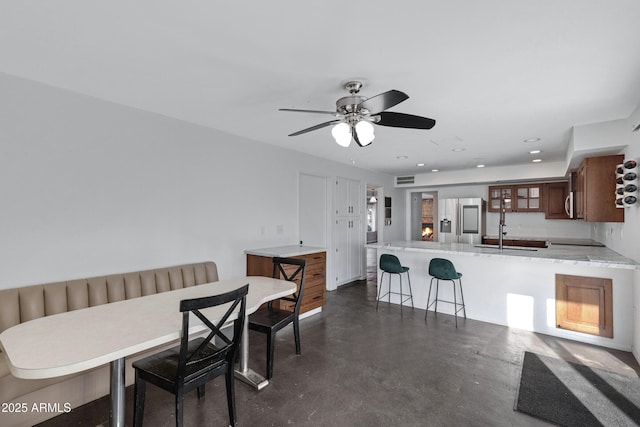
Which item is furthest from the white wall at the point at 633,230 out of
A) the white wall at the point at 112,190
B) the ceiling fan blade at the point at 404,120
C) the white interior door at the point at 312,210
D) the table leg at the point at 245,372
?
the white wall at the point at 112,190

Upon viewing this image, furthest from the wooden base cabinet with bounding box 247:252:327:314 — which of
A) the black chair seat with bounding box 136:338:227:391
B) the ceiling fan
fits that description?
the ceiling fan

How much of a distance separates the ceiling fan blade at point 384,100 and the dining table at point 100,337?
1652 millimetres

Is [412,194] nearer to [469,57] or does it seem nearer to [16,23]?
[469,57]

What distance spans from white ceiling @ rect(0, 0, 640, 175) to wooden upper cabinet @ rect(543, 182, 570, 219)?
135 inches

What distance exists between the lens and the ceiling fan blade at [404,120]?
2184 millimetres

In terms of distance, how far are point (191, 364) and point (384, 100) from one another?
81.7 inches

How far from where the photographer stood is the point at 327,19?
5.14ft

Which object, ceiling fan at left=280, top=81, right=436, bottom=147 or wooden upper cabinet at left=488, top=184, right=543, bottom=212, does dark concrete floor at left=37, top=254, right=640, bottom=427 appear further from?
wooden upper cabinet at left=488, top=184, right=543, bottom=212

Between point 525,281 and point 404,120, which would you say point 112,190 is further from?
point 525,281

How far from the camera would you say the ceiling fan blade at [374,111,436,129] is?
2184 millimetres

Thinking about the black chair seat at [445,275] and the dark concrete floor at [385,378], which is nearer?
the dark concrete floor at [385,378]

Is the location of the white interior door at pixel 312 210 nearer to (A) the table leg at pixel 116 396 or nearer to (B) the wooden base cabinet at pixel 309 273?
(B) the wooden base cabinet at pixel 309 273

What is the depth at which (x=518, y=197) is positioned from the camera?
636 centimetres

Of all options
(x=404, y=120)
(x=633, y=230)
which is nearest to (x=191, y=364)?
(x=404, y=120)
